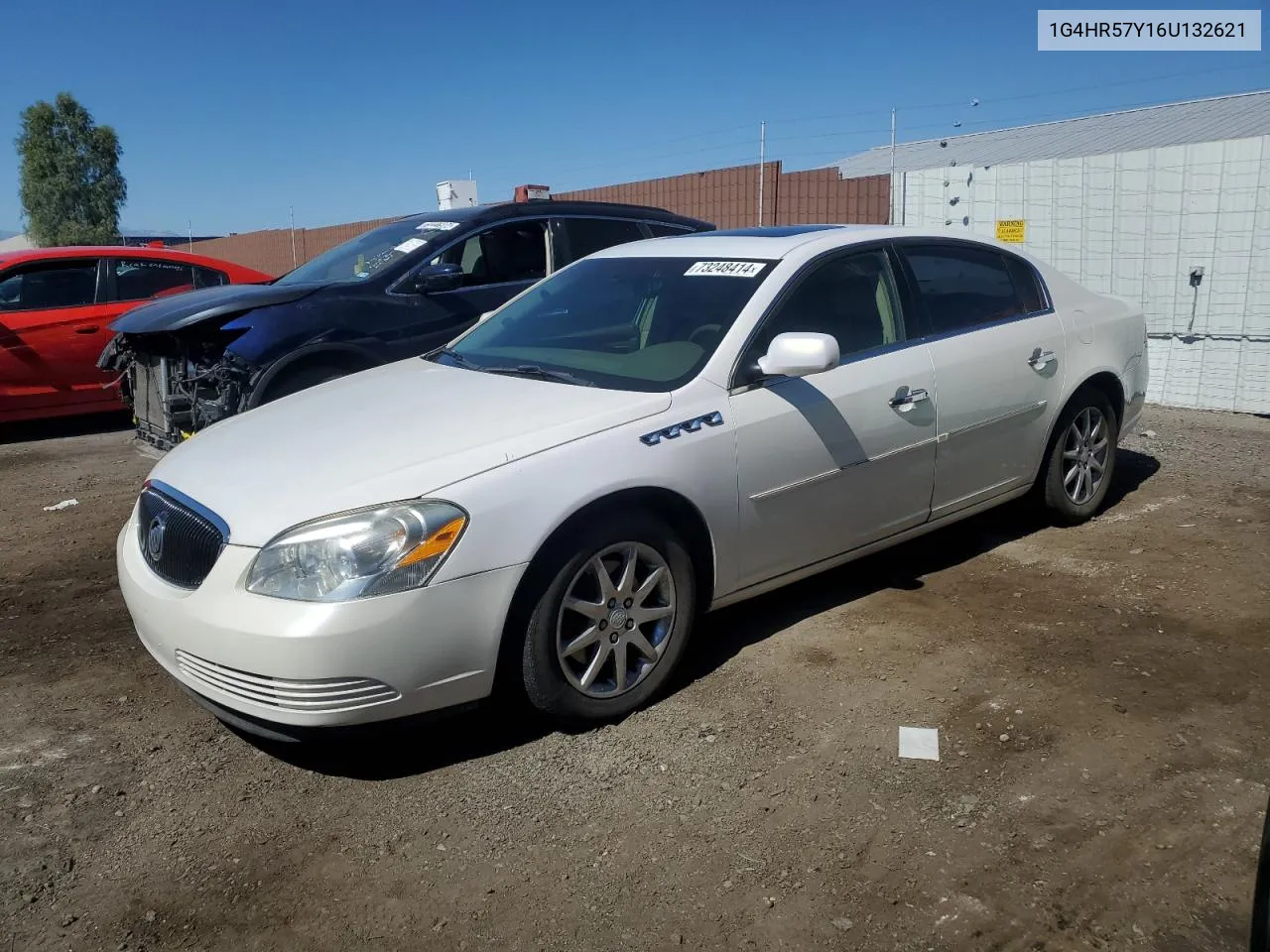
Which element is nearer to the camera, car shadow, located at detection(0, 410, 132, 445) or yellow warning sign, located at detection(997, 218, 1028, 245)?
car shadow, located at detection(0, 410, 132, 445)

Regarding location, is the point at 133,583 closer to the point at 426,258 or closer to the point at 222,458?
the point at 222,458

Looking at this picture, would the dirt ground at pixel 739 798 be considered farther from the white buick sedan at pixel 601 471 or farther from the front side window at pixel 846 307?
the front side window at pixel 846 307

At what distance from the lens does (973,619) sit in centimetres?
440

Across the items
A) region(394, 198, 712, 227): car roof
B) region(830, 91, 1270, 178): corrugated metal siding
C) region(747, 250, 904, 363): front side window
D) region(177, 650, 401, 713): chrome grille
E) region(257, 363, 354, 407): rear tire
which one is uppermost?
region(830, 91, 1270, 178): corrugated metal siding

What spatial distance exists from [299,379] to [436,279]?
105 centimetres

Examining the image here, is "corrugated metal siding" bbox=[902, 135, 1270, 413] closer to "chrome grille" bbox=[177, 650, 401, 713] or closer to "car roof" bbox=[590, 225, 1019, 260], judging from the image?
"car roof" bbox=[590, 225, 1019, 260]

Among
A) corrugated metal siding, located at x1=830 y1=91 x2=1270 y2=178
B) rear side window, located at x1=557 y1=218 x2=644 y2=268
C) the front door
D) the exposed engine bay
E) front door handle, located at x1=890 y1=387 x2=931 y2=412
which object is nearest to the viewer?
the front door

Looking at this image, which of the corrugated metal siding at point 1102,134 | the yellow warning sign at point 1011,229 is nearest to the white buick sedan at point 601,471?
the yellow warning sign at point 1011,229

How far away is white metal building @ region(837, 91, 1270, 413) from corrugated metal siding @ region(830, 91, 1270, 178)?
1.29 metres

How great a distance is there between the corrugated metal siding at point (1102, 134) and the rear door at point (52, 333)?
7879 mm

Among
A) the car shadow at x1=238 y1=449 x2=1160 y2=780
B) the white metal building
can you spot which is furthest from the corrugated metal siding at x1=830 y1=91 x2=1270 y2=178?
the car shadow at x1=238 y1=449 x2=1160 y2=780

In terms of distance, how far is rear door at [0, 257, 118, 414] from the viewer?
841 cm

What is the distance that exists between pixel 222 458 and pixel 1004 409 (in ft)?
10.9

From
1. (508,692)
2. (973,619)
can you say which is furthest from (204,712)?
(973,619)
